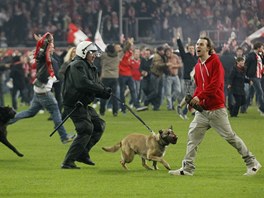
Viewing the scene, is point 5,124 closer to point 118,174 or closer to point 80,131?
point 80,131

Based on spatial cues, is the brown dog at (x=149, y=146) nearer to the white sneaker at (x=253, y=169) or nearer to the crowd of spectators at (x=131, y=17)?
the white sneaker at (x=253, y=169)

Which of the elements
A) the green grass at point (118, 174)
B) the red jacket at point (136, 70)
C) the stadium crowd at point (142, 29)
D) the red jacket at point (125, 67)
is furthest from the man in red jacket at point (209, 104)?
the red jacket at point (136, 70)

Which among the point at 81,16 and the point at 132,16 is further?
the point at 81,16

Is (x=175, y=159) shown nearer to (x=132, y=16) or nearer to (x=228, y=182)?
(x=228, y=182)

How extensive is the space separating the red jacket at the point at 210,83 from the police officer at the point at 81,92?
157 centimetres

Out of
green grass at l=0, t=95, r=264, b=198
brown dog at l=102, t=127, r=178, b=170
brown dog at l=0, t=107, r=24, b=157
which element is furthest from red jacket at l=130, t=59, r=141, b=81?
brown dog at l=102, t=127, r=178, b=170

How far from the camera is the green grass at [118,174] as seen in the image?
13305 millimetres

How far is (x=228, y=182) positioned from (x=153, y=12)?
110 ft

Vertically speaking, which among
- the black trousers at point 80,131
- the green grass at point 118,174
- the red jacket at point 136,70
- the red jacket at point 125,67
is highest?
the black trousers at point 80,131

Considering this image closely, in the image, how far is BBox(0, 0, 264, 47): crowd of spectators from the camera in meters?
45.2

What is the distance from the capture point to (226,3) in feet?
155

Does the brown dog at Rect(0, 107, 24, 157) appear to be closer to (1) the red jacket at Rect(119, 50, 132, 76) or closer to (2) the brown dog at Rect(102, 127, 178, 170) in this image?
(2) the brown dog at Rect(102, 127, 178, 170)

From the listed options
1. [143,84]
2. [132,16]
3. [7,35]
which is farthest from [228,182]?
[7,35]

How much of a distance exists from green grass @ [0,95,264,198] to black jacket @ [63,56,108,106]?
3.35 feet
